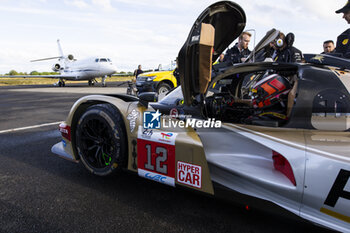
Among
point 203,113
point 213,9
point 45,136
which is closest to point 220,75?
point 203,113

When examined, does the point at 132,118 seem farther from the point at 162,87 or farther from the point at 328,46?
the point at 162,87

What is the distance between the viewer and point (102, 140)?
8.57ft

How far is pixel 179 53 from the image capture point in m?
1.98

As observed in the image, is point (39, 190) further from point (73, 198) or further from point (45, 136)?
point (45, 136)

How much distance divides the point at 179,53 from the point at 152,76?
27.6 ft

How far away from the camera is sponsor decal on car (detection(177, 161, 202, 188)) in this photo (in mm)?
2008

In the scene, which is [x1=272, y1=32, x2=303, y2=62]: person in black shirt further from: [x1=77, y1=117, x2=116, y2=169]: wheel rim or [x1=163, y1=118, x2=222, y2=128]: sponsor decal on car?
[x1=77, y1=117, x2=116, y2=169]: wheel rim

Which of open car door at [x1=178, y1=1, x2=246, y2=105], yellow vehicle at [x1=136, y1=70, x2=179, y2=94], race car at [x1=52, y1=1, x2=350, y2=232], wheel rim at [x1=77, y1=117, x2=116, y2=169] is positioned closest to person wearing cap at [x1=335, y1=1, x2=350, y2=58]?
race car at [x1=52, y1=1, x2=350, y2=232]

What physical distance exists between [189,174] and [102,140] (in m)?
1.06

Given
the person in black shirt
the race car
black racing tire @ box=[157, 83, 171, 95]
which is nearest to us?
the race car

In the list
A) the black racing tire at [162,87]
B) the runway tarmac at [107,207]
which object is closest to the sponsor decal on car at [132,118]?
the runway tarmac at [107,207]

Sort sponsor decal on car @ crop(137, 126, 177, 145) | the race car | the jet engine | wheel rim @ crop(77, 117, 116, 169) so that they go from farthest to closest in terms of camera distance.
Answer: the jet engine, wheel rim @ crop(77, 117, 116, 169), sponsor decal on car @ crop(137, 126, 177, 145), the race car

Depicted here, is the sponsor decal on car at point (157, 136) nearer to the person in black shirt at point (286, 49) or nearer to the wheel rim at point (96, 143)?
the wheel rim at point (96, 143)

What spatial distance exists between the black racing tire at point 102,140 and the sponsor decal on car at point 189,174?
2.02 ft
